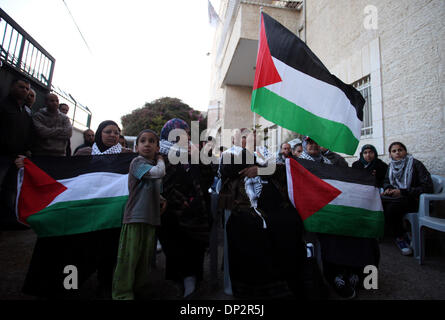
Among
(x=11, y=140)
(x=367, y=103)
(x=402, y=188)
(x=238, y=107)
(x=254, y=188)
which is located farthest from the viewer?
(x=238, y=107)

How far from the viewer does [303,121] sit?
2.20m

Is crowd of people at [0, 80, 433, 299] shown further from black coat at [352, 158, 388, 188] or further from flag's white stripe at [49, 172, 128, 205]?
black coat at [352, 158, 388, 188]

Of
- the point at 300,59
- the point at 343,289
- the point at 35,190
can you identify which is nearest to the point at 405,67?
the point at 300,59

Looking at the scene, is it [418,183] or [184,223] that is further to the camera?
[418,183]

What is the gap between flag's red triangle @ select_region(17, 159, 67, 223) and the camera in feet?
6.20

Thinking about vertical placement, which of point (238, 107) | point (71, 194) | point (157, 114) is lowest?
point (71, 194)

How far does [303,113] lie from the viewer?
221cm

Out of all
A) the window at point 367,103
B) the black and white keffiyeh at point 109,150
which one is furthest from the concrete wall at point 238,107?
the black and white keffiyeh at point 109,150

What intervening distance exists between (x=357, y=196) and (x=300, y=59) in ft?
5.03

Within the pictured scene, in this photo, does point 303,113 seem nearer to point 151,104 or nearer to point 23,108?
point 23,108

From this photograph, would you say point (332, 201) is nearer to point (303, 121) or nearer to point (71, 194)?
point (303, 121)

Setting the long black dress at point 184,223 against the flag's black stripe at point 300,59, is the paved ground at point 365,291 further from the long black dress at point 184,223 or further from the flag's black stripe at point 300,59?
the flag's black stripe at point 300,59

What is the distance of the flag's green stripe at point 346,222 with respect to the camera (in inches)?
78.8
